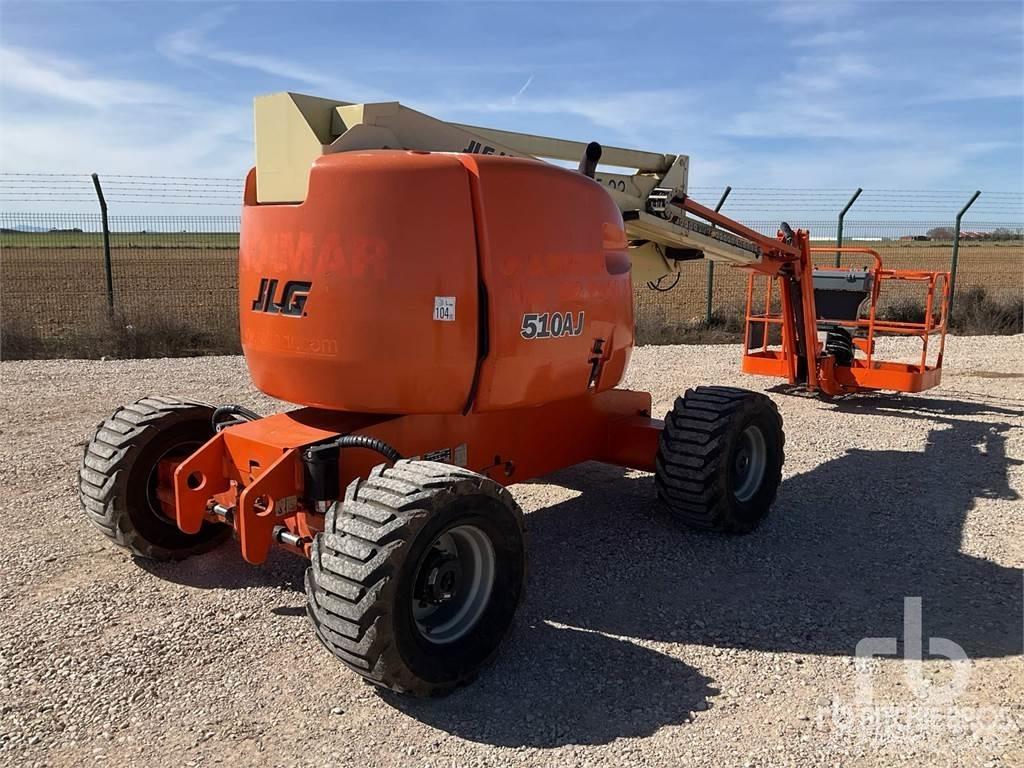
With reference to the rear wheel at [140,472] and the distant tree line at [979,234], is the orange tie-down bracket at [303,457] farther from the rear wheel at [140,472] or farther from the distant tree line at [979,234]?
the distant tree line at [979,234]

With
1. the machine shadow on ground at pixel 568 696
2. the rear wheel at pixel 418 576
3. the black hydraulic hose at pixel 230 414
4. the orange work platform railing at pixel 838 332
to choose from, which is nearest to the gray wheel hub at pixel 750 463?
the machine shadow on ground at pixel 568 696

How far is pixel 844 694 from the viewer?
3.63 m

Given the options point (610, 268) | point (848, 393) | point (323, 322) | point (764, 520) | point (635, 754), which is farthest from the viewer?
point (848, 393)

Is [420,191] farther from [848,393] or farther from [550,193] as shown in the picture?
[848,393]

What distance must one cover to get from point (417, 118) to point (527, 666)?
2755mm

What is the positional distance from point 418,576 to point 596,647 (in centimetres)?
99

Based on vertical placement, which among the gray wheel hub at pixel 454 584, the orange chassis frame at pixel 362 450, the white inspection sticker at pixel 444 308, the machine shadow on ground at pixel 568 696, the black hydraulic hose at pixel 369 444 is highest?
the white inspection sticker at pixel 444 308

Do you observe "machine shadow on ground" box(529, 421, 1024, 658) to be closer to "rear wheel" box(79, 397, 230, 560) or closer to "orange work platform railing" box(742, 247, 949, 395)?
"rear wheel" box(79, 397, 230, 560)

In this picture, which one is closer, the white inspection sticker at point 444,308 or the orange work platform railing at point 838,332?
the white inspection sticker at point 444,308

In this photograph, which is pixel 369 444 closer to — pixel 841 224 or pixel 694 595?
pixel 694 595

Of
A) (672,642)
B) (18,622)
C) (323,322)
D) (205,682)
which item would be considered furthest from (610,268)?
(18,622)

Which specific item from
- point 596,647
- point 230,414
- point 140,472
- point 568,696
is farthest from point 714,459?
point 140,472

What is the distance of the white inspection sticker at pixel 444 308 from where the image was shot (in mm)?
3863

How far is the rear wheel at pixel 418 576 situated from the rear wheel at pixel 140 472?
1.64 metres
